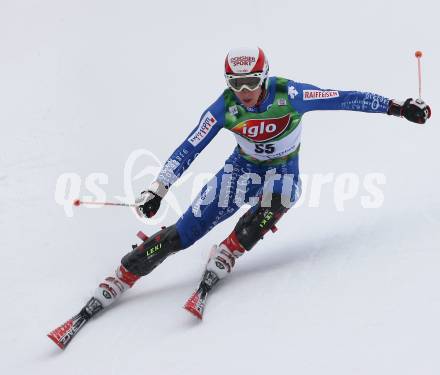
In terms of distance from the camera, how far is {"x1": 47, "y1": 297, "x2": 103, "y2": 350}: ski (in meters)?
5.30

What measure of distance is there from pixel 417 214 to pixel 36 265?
3.80m

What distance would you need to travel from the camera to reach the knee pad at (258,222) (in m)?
5.42

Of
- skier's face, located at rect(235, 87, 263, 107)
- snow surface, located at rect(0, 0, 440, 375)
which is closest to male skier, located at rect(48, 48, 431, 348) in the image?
skier's face, located at rect(235, 87, 263, 107)

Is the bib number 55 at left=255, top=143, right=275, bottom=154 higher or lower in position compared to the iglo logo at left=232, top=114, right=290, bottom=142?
lower

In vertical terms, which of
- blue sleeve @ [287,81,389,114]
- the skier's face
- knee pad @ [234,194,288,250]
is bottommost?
knee pad @ [234,194,288,250]

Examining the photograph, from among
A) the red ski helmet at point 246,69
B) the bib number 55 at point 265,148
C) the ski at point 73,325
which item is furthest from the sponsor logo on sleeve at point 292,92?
the ski at point 73,325

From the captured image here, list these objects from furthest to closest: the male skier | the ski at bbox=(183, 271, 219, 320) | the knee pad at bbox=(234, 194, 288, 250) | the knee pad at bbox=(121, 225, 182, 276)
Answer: the knee pad at bbox=(121, 225, 182, 276)
the knee pad at bbox=(234, 194, 288, 250)
the male skier
the ski at bbox=(183, 271, 219, 320)

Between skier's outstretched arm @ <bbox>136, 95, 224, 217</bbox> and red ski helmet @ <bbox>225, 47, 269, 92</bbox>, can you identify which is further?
skier's outstretched arm @ <bbox>136, 95, 224, 217</bbox>

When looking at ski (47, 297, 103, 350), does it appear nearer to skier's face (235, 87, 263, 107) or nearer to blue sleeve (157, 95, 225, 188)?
blue sleeve (157, 95, 225, 188)

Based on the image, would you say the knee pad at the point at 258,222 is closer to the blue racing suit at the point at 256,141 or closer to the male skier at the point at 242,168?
the male skier at the point at 242,168

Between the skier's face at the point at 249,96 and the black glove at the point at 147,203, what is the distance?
1.05m

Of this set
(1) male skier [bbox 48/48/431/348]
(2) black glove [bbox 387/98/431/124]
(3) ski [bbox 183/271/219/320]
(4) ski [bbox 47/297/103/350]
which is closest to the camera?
(3) ski [bbox 183/271/219/320]

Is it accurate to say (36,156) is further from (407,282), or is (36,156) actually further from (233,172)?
(407,282)

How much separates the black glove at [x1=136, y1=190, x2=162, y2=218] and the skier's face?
1.05m
